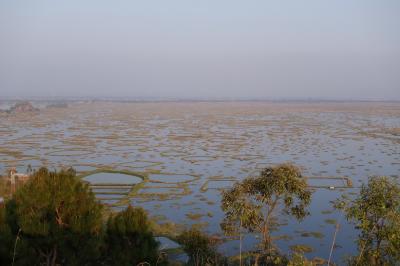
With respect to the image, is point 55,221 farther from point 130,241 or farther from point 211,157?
point 211,157

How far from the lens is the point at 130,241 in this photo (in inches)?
349

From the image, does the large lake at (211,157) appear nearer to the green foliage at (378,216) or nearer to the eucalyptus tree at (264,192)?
the eucalyptus tree at (264,192)

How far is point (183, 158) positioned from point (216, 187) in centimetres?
868

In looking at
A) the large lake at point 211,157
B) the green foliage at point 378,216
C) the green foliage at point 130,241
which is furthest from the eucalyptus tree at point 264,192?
the green foliage at point 130,241

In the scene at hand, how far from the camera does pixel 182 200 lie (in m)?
19.4

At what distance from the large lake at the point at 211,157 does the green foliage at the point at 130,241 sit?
5.36 m

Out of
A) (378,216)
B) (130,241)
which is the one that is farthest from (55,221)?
(378,216)

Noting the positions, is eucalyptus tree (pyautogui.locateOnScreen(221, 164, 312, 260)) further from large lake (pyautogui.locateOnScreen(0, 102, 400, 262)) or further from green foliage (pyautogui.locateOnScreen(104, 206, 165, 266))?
green foliage (pyautogui.locateOnScreen(104, 206, 165, 266))

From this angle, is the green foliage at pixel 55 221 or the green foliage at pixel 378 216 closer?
the green foliage at pixel 378 216

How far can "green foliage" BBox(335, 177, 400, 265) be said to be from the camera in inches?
295

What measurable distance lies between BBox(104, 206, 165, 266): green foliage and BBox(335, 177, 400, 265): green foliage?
368cm

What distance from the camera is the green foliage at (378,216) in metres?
7.50

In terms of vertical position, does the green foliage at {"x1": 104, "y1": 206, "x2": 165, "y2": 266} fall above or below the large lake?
above

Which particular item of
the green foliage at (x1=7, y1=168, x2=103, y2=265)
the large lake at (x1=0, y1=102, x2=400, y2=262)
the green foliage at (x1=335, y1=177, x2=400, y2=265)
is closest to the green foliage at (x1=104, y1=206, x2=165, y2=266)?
the green foliage at (x1=7, y1=168, x2=103, y2=265)
